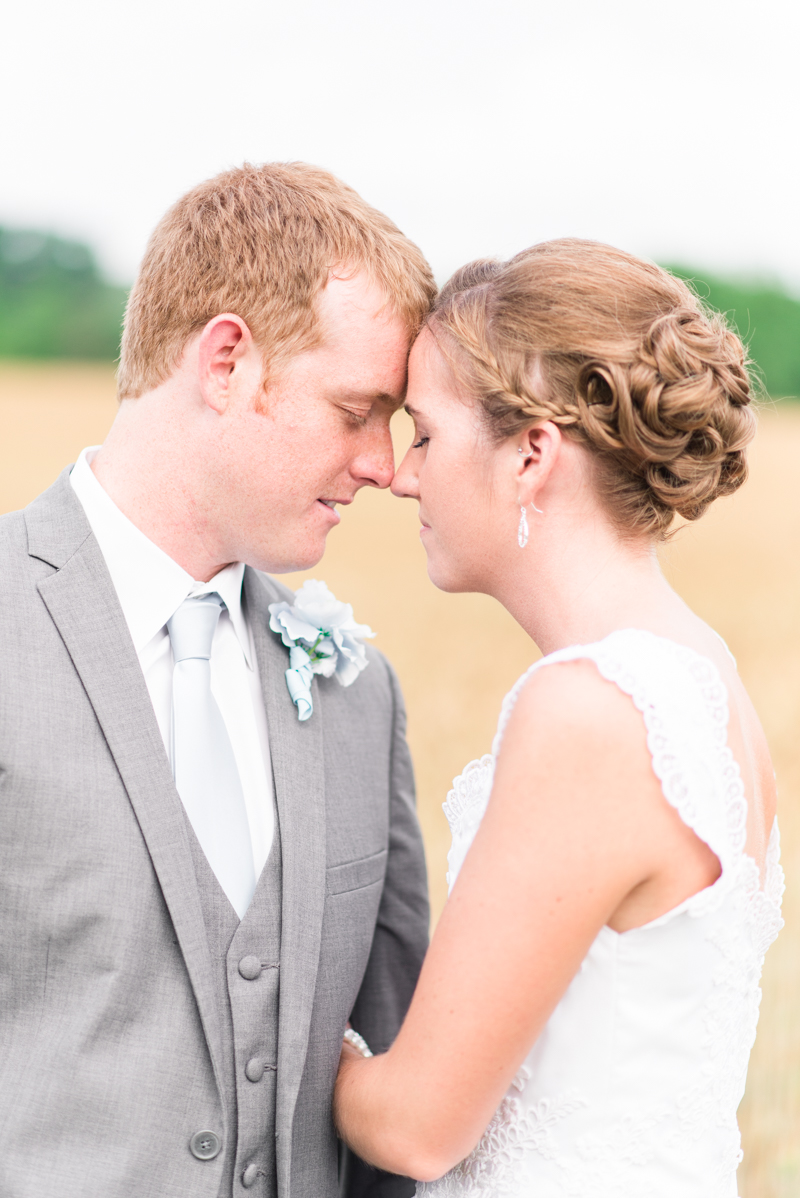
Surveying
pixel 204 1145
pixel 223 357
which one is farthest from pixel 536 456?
pixel 204 1145

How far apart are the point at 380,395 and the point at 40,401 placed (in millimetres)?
13821

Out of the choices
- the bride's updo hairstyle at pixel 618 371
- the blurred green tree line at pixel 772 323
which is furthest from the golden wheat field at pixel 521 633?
the blurred green tree line at pixel 772 323

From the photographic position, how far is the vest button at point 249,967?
192 centimetres

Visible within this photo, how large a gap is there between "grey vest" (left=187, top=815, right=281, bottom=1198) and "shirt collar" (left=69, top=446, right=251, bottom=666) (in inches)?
18.5

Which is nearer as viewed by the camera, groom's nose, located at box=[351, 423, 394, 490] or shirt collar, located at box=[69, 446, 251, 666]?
shirt collar, located at box=[69, 446, 251, 666]

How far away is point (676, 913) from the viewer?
1.68 metres

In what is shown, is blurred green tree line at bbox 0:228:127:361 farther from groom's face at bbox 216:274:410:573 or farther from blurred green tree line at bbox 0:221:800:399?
groom's face at bbox 216:274:410:573

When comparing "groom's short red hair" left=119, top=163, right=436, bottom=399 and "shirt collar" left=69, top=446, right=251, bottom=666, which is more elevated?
"groom's short red hair" left=119, top=163, right=436, bottom=399

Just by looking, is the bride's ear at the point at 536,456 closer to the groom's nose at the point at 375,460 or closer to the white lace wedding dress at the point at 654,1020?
the white lace wedding dress at the point at 654,1020

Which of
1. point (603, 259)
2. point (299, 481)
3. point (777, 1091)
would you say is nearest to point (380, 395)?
point (299, 481)

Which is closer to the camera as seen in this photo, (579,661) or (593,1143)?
(579,661)

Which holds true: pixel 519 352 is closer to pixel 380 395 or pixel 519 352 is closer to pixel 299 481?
pixel 380 395

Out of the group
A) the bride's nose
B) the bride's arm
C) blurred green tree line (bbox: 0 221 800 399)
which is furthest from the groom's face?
blurred green tree line (bbox: 0 221 800 399)

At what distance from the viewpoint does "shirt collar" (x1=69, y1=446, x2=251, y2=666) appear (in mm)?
2115
